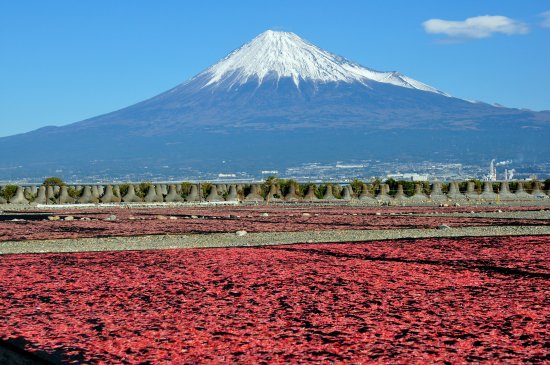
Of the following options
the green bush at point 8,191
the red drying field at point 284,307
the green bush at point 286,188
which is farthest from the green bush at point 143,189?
the red drying field at point 284,307

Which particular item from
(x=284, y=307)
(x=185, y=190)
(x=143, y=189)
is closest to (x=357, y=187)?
(x=185, y=190)

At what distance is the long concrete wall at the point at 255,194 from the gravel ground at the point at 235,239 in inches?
976

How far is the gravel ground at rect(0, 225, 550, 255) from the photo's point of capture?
52.9 ft

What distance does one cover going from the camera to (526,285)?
9430mm

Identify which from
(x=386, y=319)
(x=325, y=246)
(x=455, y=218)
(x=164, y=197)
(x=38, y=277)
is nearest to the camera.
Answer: (x=386, y=319)

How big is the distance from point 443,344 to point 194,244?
10379 mm

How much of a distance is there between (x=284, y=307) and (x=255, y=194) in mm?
39229

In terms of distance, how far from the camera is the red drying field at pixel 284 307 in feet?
20.8

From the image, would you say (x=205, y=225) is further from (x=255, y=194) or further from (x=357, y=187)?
(x=357, y=187)

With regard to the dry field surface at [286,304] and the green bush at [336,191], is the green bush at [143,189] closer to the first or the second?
the green bush at [336,191]

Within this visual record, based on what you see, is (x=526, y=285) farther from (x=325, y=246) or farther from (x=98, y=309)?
(x=325, y=246)

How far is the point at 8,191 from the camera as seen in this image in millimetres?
46406

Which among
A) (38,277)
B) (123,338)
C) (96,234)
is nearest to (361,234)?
(96,234)

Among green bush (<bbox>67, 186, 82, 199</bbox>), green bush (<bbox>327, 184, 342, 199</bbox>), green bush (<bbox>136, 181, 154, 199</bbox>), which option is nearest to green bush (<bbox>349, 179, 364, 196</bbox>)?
green bush (<bbox>327, 184, 342, 199</bbox>)
